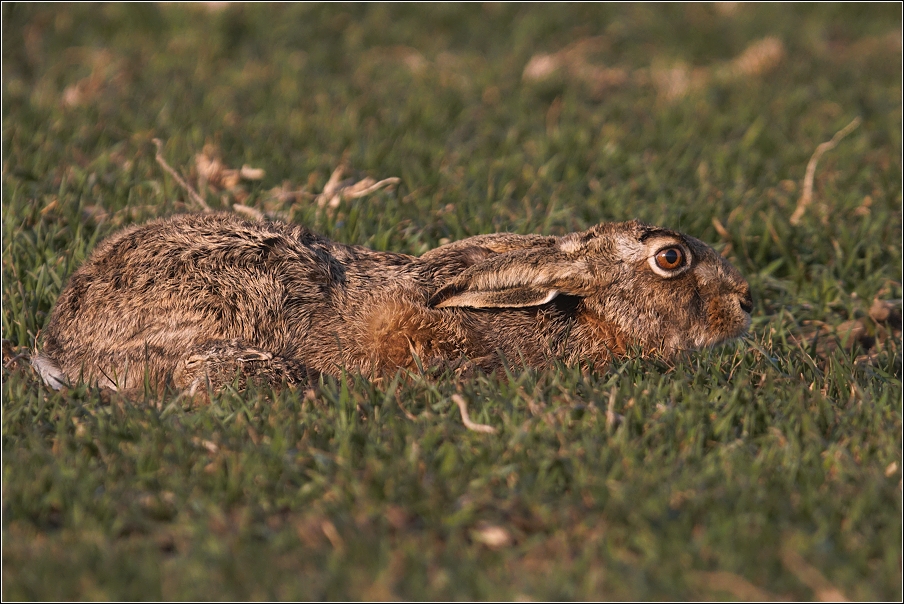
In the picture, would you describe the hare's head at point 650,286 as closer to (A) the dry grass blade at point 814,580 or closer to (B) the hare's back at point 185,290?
(B) the hare's back at point 185,290

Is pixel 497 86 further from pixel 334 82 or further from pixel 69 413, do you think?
pixel 69 413

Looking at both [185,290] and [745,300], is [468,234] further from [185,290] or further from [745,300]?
[185,290]

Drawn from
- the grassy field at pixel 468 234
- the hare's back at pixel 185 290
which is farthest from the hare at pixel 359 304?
the grassy field at pixel 468 234

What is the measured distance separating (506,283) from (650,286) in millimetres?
751

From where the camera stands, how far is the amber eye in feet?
18.4

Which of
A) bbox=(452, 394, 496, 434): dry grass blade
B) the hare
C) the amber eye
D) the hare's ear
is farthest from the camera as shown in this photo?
the amber eye

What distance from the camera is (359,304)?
5434 mm

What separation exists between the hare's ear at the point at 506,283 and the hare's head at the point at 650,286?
0.03 m

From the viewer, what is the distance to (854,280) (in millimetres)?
6793

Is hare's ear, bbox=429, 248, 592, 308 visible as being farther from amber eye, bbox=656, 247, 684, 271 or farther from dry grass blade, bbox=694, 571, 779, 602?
dry grass blade, bbox=694, 571, 779, 602

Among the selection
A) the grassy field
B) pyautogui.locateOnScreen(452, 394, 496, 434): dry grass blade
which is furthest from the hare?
pyautogui.locateOnScreen(452, 394, 496, 434): dry grass blade

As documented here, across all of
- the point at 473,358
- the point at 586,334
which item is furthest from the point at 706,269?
the point at 473,358

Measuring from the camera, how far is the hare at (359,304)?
16.9ft

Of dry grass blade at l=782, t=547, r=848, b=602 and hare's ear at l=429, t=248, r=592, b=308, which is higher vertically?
dry grass blade at l=782, t=547, r=848, b=602
